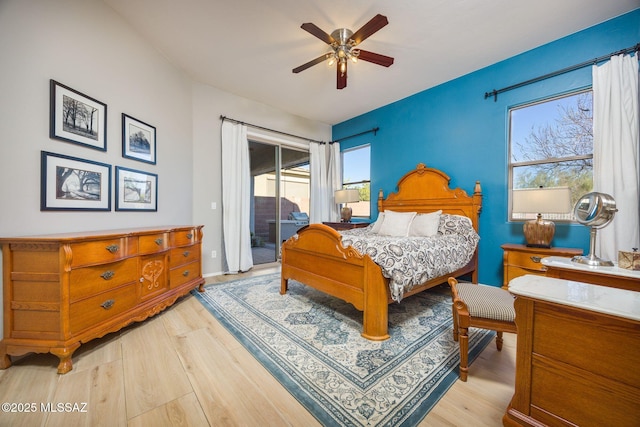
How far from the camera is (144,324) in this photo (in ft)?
7.05

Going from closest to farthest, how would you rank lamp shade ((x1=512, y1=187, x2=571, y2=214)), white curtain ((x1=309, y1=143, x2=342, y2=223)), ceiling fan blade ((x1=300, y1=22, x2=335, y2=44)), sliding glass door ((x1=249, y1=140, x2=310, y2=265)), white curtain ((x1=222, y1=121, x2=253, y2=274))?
1. ceiling fan blade ((x1=300, y1=22, x2=335, y2=44))
2. lamp shade ((x1=512, y1=187, x2=571, y2=214))
3. white curtain ((x1=222, y1=121, x2=253, y2=274))
4. sliding glass door ((x1=249, y1=140, x2=310, y2=265))
5. white curtain ((x1=309, y1=143, x2=342, y2=223))

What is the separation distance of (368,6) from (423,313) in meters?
3.01

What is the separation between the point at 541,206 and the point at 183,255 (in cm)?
379

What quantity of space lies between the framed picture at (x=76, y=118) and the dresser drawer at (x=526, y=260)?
172 inches

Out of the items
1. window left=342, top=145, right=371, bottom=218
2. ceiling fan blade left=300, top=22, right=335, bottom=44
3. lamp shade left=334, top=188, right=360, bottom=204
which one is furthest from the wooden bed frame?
ceiling fan blade left=300, top=22, right=335, bottom=44

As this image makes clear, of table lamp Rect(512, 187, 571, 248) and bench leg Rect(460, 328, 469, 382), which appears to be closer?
bench leg Rect(460, 328, 469, 382)

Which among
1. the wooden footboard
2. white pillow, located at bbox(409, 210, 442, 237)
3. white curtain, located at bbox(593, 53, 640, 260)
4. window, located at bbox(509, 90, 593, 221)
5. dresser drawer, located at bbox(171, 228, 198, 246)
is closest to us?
the wooden footboard

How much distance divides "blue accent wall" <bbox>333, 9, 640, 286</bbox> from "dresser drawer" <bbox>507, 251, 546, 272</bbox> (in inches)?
17.9

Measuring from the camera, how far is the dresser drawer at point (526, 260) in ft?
8.02

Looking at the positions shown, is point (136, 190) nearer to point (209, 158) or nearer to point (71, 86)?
point (71, 86)

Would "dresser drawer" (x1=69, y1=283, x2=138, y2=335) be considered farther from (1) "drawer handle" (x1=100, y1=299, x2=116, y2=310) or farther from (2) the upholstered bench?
(2) the upholstered bench

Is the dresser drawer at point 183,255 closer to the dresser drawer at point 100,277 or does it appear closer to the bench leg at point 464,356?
the dresser drawer at point 100,277

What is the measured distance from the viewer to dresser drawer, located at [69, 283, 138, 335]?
1561 millimetres

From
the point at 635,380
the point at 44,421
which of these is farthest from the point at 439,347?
the point at 44,421
